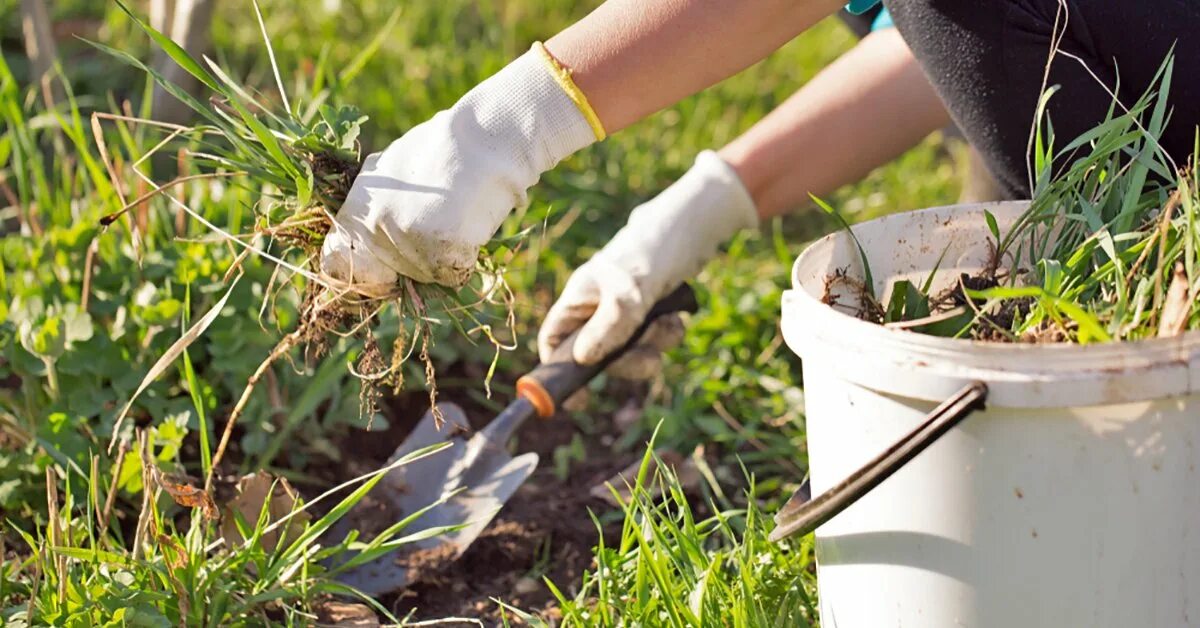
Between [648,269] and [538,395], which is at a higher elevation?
[648,269]

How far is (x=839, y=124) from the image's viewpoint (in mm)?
2057

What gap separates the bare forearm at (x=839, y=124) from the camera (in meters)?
2.05

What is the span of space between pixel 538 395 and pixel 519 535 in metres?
0.21

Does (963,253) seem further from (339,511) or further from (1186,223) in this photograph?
(339,511)

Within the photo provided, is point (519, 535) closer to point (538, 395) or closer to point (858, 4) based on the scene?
point (538, 395)

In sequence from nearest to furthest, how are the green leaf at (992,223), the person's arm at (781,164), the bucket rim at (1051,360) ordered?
the bucket rim at (1051,360) → the green leaf at (992,223) → the person's arm at (781,164)

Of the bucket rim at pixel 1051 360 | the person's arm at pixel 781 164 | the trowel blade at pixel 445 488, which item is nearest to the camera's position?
the bucket rim at pixel 1051 360

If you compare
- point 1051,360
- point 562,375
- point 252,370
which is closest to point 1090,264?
point 1051,360

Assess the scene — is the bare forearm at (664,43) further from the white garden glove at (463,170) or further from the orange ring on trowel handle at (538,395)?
the orange ring on trowel handle at (538,395)

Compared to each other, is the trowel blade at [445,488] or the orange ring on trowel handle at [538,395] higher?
the orange ring on trowel handle at [538,395]

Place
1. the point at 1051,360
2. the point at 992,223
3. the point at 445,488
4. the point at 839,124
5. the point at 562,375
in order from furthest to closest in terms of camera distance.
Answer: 1. the point at 839,124
2. the point at 562,375
3. the point at 445,488
4. the point at 992,223
5. the point at 1051,360

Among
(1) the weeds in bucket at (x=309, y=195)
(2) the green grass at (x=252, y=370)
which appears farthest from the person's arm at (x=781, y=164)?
(1) the weeds in bucket at (x=309, y=195)

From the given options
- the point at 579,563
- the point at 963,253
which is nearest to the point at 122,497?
the point at 579,563

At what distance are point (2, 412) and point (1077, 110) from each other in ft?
4.88
